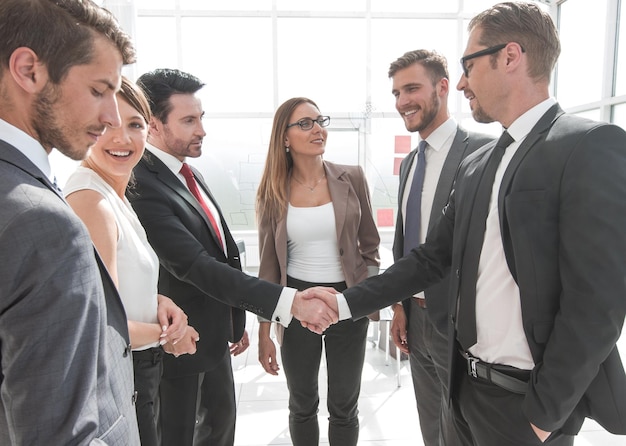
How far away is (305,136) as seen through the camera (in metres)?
2.17

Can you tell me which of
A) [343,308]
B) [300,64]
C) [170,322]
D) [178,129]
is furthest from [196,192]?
[300,64]

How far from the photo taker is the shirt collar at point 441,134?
202 centimetres

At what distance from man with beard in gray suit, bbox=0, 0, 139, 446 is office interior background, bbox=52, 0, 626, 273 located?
560cm

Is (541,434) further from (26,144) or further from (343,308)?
(26,144)

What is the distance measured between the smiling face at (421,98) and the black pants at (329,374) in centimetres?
90

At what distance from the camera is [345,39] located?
658 cm

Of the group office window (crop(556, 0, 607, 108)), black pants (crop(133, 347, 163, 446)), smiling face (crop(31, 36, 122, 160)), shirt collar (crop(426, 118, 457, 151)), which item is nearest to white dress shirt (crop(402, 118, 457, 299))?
shirt collar (crop(426, 118, 457, 151))

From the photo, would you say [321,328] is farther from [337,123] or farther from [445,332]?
Answer: [337,123]

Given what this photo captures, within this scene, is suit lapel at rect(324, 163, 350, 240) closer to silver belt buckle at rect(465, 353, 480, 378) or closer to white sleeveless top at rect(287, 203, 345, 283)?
white sleeveless top at rect(287, 203, 345, 283)

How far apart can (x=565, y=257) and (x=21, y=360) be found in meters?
1.16

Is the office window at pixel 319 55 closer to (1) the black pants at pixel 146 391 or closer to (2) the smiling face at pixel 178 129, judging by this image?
(2) the smiling face at pixel 178 129

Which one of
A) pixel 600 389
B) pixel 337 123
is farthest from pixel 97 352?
pixel 337 123

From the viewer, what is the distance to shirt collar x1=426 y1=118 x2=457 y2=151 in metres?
2.02

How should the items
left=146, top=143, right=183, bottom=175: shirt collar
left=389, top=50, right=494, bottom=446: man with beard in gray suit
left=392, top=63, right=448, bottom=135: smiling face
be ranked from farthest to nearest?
left=392, top=63, right=448, bottom=135: smiling face, left=389, top=50, right=494, bottom=446: man with beard in gray suit, left=146, top=143, right=183, bottom=175: shirt collar
